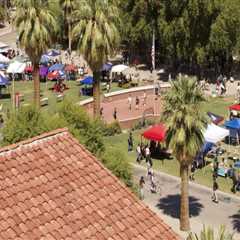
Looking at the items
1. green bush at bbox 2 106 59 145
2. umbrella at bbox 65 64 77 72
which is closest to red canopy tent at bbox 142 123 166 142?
green bush at bbox 2 106 59 145

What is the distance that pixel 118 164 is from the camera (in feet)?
87.5

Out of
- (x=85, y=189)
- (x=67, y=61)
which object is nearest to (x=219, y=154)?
(x=85, y=189)

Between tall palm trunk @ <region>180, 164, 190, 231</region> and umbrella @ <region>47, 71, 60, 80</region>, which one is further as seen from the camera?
umbrella @ <region>47, 71, 60, 80</region>

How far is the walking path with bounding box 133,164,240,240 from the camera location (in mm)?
26641

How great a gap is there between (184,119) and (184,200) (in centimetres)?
359

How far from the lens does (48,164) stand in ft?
34.2

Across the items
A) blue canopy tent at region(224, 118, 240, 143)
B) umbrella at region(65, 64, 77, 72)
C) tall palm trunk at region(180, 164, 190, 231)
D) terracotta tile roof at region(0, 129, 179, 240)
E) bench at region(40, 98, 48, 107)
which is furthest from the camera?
umbrella at region(65, 64, 77, 72)

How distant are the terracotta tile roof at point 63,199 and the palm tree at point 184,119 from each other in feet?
45.2

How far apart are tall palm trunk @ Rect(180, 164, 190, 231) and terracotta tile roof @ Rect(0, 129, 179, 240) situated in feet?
48.5

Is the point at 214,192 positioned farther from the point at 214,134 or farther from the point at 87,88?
the point at 87,88

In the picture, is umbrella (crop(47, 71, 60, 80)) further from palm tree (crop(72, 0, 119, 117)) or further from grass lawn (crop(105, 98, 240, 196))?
palm tree (crop(72, 0, 119, 117))

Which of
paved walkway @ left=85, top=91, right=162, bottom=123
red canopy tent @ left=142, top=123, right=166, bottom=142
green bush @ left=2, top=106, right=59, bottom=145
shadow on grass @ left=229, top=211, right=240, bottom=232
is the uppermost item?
green bush @ left=2, top=106, right=59, bottom=145

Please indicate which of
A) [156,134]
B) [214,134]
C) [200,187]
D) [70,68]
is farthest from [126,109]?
[200,187]

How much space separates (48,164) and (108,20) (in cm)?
2697
